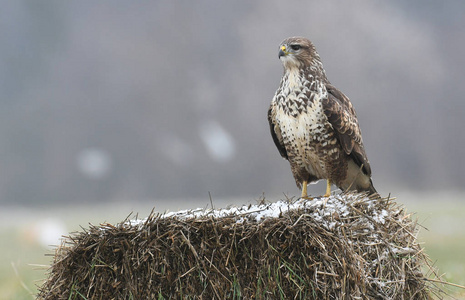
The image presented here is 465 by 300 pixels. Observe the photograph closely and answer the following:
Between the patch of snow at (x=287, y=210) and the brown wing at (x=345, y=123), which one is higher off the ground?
the brown wing at (x=345, y=123)

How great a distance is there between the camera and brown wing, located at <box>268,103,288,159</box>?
6282 mm

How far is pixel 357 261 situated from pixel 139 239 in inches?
74.2

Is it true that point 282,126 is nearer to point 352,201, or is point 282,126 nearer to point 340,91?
point 340,91

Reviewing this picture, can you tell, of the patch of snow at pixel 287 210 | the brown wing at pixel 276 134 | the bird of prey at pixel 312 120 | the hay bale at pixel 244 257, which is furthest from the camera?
→ the brown wing at pixel 276 134

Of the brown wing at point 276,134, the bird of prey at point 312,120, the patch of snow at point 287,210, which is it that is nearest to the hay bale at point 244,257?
the patch of snow at point 287,210

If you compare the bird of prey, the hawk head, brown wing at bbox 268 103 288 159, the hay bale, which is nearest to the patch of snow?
the hay bale

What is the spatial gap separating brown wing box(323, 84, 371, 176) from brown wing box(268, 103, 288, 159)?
2.19 ft

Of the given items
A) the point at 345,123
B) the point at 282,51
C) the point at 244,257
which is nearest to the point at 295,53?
the point at 282,51

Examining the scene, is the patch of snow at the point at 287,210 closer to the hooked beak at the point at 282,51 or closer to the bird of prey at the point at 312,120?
the bird of prey at the point at 312,120

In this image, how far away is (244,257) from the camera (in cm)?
457

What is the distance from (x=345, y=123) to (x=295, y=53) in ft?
3.11

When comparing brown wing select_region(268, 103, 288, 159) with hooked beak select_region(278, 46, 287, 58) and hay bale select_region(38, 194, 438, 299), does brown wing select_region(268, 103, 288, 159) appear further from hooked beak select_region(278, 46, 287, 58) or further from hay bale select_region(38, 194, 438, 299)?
hay bale select_region(38, 194, 438, 299)

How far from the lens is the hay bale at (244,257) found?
14.6 ft

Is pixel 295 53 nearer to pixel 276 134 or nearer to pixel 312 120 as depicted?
pixel 312 120
